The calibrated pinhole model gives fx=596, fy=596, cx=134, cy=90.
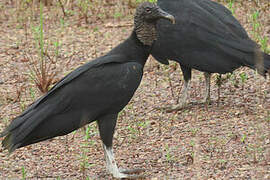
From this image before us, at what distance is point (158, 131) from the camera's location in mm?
5008

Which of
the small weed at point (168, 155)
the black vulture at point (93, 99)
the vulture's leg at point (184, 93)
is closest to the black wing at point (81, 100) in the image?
the black vulture at point (93, 99)

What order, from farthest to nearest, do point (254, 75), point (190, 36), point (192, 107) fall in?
1. point (254, 75)
2. point (192, 107)
3. point (190, 36)

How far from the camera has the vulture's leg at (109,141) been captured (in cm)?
408

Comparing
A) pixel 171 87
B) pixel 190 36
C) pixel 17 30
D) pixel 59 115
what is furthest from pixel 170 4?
pixel 17 30

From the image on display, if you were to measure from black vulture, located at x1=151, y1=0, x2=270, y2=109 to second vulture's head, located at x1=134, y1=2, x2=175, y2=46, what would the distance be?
943 mm

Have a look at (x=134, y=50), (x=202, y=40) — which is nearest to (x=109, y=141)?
(x=134, y=50)

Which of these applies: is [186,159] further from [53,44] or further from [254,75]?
[53,44]

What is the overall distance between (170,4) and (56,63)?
6.16 ft

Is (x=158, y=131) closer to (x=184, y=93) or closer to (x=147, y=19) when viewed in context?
(x=184, y=93)

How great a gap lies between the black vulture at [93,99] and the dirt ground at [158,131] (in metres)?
0.34

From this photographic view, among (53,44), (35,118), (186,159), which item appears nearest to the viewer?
(35,118)

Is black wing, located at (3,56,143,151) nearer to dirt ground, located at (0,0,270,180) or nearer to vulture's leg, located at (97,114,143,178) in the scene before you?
vulture's leg, located at (97,114,143,178)

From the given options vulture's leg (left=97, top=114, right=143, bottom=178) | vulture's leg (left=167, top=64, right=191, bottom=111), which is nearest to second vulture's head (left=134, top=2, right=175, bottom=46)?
vulture's leg (left=97, top=114, right=143, bottom=178)

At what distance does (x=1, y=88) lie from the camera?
6.12 meters
